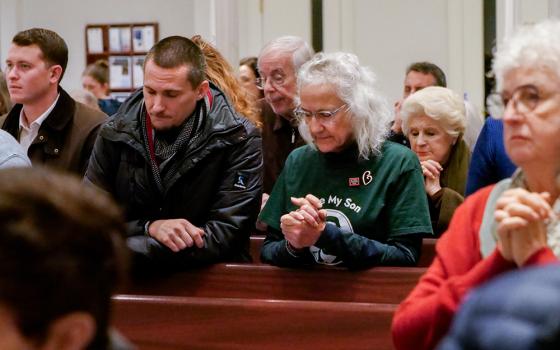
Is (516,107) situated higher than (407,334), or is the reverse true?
(516,107)

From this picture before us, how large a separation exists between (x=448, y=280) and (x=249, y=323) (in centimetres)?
95

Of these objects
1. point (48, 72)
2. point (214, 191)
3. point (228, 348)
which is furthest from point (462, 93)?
point (228, 348)

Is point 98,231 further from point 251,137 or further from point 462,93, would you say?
point 462,93

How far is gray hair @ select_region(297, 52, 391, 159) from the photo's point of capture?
3.00 m

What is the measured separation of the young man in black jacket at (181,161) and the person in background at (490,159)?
735 mm

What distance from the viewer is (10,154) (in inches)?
117

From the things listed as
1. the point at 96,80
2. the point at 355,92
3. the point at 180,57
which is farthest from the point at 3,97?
the point at 96,80

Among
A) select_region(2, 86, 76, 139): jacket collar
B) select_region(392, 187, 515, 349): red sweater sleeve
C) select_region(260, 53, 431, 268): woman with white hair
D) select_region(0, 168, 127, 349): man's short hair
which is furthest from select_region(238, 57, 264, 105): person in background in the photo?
select_region(0, 168, 127, 349): man's short hair

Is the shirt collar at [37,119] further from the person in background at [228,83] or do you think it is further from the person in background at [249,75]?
the person in background at [249,75]

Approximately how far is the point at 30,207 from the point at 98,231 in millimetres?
81

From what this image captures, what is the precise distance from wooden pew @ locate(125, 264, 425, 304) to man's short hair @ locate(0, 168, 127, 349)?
1738 mm

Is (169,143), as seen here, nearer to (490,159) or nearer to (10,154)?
(10,154)

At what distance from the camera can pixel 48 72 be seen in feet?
13.9

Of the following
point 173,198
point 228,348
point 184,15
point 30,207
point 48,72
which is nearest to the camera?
point 30,207
